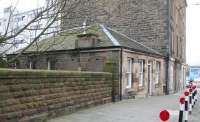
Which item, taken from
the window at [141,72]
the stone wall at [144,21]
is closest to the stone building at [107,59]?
the window at [141,72]

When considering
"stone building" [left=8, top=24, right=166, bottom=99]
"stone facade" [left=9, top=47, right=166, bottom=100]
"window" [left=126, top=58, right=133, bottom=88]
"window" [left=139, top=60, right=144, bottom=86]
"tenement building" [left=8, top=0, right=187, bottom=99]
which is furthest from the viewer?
"window" [left=139, top=60, right=144, bottom=86]

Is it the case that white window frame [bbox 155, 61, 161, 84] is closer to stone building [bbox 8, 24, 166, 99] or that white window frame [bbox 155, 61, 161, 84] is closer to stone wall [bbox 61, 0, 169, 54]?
stone wall [bbox 61, 0, 169, 54]

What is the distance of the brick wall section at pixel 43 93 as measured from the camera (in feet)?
30.8

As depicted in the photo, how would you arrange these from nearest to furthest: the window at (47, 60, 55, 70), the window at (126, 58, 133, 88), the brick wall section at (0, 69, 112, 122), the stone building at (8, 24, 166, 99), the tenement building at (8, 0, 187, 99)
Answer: the brick wall section at (0, 69, 112, 122) < the stone building at (8, 24, 166, 99) < the tenement building at (8, 0, 187, 99) < the window at (126, 58, 133, 88) < the window at (47, 60, 55, 70)

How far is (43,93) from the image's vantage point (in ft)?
36.4

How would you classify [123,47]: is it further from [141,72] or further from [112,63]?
[141,72]

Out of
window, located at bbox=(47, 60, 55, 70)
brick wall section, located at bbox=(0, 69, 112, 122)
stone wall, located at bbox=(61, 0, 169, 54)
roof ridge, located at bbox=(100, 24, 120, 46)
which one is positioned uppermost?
stone wall, located at bbox=(61, 0, 169, 54)

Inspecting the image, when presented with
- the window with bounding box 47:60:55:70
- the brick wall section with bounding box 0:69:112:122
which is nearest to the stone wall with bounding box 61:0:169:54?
the window with bounding box 47:60:55:70

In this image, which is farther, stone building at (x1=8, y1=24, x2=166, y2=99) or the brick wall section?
stone building at (x1=8, y1=24, x2=166, y2=99)

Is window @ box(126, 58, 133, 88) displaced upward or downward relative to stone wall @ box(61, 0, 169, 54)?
downward

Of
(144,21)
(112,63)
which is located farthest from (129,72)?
(144,21)

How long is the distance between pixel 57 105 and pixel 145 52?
1207cm

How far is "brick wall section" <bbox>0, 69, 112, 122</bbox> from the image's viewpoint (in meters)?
9.40

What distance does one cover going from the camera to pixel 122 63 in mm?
19266
